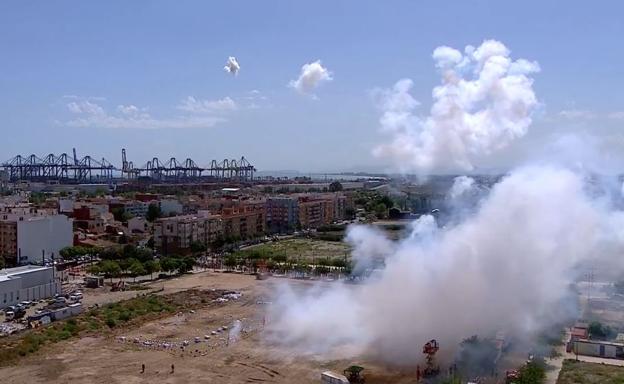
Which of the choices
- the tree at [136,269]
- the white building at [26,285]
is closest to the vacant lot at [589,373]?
the white building at [26,285]

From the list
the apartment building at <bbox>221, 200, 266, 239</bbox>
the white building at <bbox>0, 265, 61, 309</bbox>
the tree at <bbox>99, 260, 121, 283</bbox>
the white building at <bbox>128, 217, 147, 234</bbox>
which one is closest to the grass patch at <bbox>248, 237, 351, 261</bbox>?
the apartment building at <bbox>221, 200, 266, 239</bbox>

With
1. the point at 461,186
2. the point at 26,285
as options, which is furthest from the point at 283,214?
the point at 26,285

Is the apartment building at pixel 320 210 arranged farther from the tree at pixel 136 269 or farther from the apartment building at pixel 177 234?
the tree at pixel 136 269

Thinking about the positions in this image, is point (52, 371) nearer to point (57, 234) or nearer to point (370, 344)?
point (370, 344)

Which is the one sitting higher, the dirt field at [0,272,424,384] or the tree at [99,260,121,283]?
the tree at [99,260,121,283]

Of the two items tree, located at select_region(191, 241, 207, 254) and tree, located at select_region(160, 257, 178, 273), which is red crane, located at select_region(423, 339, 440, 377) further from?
tree, located at select_region(191, 241, 207, 254)

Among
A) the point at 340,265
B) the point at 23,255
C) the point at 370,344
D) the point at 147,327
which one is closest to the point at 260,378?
the point at 370,344
